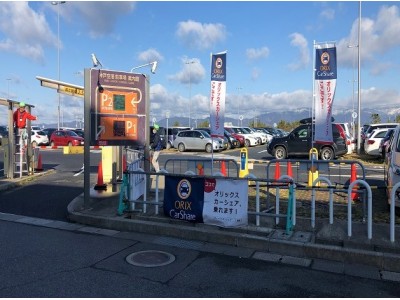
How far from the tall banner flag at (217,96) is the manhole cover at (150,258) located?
6310 millimetres

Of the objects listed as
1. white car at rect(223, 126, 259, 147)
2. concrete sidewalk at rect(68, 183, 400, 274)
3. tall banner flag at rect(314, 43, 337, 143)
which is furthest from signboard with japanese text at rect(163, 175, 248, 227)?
white car at rect(223, 126, 259, 147)

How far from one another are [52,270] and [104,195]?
454 centimetres

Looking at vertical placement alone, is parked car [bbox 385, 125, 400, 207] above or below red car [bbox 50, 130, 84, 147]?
below

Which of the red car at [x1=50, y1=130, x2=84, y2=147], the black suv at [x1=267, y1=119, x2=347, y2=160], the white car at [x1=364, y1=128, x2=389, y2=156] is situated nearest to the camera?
the white car at [x1=364, y1=128, x2=389, y2=156]

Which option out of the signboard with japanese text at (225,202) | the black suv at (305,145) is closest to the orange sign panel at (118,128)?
the signboard with japanese text at (225,202)

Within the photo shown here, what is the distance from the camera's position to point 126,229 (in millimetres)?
6969

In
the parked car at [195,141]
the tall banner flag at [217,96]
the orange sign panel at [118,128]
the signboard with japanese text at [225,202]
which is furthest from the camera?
the parked car at [195,141]

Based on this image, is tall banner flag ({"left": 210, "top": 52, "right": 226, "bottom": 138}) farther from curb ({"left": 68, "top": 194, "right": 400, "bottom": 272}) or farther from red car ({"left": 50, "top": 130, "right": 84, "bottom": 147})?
red car ({"left": 50, "top": 130, "right": 84, "bottom": 147})

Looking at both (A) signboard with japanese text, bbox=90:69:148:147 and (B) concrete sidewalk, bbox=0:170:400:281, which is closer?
(B) concrete sidewalk, bbox=0:170:400:281

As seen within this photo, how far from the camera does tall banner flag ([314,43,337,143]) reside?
909cm

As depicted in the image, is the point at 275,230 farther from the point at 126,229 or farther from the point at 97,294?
the point at 97,294

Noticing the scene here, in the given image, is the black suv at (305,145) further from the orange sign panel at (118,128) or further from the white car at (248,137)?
the orange sign panel at (118,128)

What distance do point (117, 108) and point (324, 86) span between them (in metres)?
4.86

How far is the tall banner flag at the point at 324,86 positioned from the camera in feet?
29.8
